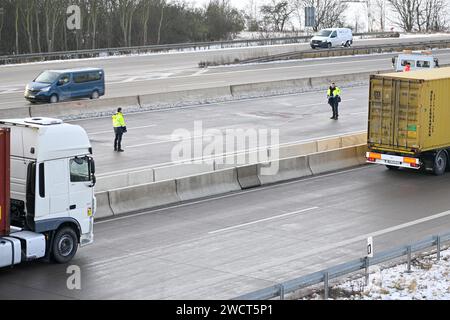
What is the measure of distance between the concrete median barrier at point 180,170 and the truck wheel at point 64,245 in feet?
22.6

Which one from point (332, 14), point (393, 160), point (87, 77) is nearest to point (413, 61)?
point (87, 77)

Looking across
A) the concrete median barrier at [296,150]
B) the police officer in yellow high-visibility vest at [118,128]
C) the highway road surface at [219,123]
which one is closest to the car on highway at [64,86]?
the highway road surface at [219,123]

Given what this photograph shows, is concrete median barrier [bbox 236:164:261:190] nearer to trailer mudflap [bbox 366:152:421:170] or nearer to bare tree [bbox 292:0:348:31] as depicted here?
trailer mudflap [bbox 366:152:421:170]

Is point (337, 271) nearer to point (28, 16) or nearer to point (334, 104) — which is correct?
point (334, 104)

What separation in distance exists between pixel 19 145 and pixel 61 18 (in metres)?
61.6

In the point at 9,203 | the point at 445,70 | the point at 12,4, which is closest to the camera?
the point at 9,203

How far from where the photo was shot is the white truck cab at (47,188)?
1714 centimetres

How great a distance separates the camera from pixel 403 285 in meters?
16.2

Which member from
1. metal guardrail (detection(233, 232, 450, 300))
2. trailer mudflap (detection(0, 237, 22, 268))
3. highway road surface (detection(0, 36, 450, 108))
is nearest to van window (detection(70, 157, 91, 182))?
trailer mudflap (detection(0, 237, 22, 268))

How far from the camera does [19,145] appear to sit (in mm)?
17391
